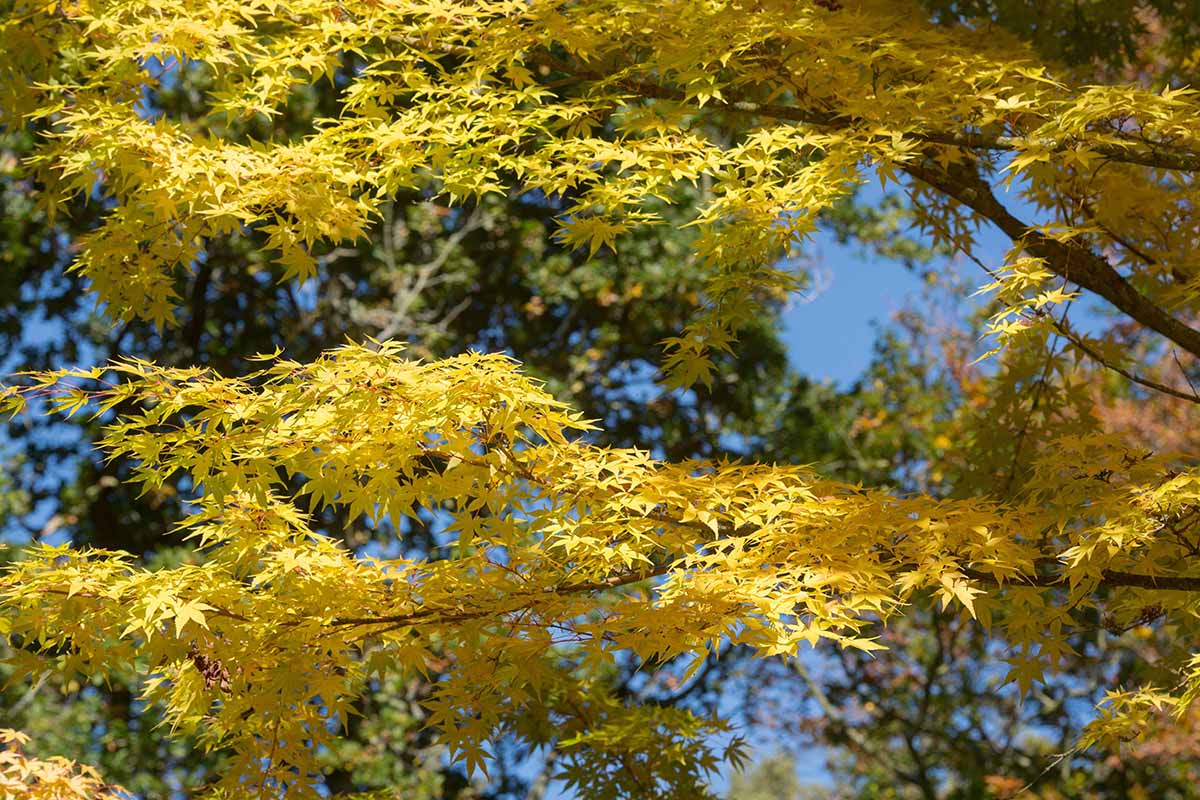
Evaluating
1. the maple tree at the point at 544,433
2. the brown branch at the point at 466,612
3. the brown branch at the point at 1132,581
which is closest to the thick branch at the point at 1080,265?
the maple tree at the point at 544,433

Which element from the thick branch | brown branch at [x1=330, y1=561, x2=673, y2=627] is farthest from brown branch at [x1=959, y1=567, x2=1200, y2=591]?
the thick branch

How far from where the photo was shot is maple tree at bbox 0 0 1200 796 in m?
2.94

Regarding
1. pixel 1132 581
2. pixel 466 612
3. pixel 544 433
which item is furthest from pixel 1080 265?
pixel 466 612

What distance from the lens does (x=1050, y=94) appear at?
148 inches

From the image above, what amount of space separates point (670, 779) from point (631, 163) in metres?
2.38

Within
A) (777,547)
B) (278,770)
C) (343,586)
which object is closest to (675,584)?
(777,547)

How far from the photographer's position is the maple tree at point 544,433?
2.94m

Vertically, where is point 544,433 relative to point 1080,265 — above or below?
below

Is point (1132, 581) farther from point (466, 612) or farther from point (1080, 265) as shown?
point (466, 612)

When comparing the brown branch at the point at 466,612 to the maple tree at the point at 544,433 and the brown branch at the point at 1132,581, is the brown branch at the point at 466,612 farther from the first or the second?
the brown branch at the point at 1132,581

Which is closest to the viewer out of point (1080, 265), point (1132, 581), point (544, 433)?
point (544, 433)

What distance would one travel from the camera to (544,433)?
3.10 meters

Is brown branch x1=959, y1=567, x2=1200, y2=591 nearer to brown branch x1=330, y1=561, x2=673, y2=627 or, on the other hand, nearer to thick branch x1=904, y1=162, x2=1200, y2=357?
brown branch x1=330, y1=561, x2=673, y2=627

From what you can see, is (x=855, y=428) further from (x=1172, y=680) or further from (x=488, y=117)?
(x=488, y=117)
